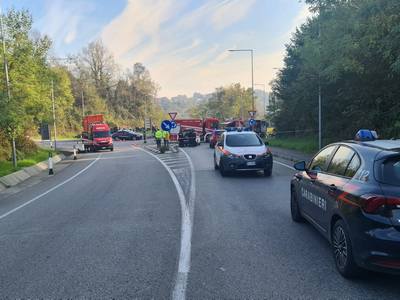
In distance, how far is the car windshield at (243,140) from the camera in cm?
1631

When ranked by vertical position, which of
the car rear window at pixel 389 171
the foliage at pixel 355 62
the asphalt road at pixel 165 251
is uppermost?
the foliage at pixel 355 62

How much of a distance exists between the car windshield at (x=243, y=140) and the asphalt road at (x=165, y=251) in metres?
4.66

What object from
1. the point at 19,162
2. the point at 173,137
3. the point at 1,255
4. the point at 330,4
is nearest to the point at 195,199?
the point at 1,255

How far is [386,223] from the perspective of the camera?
176 inches

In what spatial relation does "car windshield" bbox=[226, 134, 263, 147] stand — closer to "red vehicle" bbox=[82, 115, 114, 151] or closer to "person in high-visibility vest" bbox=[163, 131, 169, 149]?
"person in high-visibility vest" bbox=[163, 131, 169, 149]

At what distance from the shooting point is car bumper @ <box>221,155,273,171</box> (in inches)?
598

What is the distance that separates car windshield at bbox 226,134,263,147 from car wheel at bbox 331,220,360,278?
35.6 feet

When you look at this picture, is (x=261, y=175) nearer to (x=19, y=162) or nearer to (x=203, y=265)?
(x=203, y=265)

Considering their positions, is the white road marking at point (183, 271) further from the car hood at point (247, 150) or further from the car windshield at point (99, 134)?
the car windshield at point (99, 134)

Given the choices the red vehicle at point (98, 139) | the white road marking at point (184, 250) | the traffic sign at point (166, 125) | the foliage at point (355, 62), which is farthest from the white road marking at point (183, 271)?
the red vehicle at point (98, 139)

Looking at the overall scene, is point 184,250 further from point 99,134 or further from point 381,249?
point 99,134

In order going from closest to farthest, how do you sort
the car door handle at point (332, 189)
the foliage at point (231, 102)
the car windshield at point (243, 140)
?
the car door handle at point (332, 189)
the car windshield at point (243, 140)
the foliage at point (231, 102)

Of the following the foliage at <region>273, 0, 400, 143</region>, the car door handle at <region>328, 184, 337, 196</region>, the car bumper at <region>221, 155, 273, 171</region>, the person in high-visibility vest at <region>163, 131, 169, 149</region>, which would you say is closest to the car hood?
the car bumper at <region>221, 155, 273, 171</region>

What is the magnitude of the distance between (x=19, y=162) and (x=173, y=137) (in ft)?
40.9
